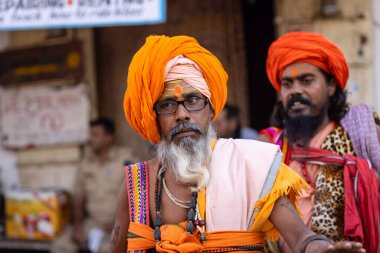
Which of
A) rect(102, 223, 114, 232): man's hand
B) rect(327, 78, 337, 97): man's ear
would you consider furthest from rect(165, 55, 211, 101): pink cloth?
rect(102, 223, 114, 232): man's hand

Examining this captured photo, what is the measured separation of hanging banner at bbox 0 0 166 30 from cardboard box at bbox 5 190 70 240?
2173 mm

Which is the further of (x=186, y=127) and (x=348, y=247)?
(x=186, y=127)

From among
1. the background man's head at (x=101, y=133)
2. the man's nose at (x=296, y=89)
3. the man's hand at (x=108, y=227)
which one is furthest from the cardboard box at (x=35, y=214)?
the man's nose at (x=296, y=89)

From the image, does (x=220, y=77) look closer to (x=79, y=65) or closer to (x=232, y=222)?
(x=232, y=222)

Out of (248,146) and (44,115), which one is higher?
(248,146)

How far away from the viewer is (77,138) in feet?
23.0

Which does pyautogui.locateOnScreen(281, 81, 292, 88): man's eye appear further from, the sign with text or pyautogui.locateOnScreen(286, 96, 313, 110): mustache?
the sign with text

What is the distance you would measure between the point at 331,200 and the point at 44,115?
14.7ft

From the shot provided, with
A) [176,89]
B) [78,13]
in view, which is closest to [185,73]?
[176,89]

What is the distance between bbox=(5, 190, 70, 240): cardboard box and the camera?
21.6 feet

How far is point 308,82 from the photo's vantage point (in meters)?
3.70

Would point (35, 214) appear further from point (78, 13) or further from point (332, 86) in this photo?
point (332, 86)

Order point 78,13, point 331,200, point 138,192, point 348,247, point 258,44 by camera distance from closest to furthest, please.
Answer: point 348,247, point 138,192, point 331,200, point 78,13, point 258,44

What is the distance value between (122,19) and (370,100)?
2417mm
